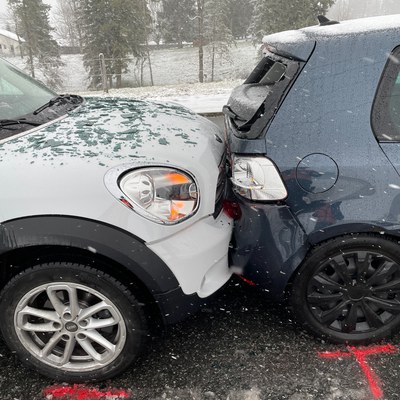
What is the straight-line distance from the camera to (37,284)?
6.18ft

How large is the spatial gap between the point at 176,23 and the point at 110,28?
20.3m

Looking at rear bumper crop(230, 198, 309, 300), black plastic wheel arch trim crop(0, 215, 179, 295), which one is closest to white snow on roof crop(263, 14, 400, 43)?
rear bumper crop(230, 198, 309, 300)

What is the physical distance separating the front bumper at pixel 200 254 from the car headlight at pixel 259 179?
0.82ft

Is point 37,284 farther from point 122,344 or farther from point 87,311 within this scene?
point 122,344

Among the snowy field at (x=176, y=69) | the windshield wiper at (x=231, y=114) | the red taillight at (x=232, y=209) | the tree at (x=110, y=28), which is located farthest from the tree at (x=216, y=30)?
the red taillight at (x=232, y=209)

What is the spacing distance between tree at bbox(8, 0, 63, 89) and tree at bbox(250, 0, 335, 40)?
48.4 feet

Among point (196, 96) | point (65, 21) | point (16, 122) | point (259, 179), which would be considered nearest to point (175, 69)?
point (65, 21)

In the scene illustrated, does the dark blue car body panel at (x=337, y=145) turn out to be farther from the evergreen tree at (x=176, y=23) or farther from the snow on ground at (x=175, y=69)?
the evergreen tree at (x=176, y=23)

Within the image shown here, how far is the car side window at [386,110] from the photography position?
6.23 feet

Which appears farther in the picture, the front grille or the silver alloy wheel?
the front grille

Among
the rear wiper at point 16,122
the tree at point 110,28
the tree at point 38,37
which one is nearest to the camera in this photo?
the rear wiper at point 16,122

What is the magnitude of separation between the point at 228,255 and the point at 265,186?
18.7 inches

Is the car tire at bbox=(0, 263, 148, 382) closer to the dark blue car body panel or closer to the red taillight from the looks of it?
the red taillight

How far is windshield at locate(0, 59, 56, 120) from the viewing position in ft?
8.38
